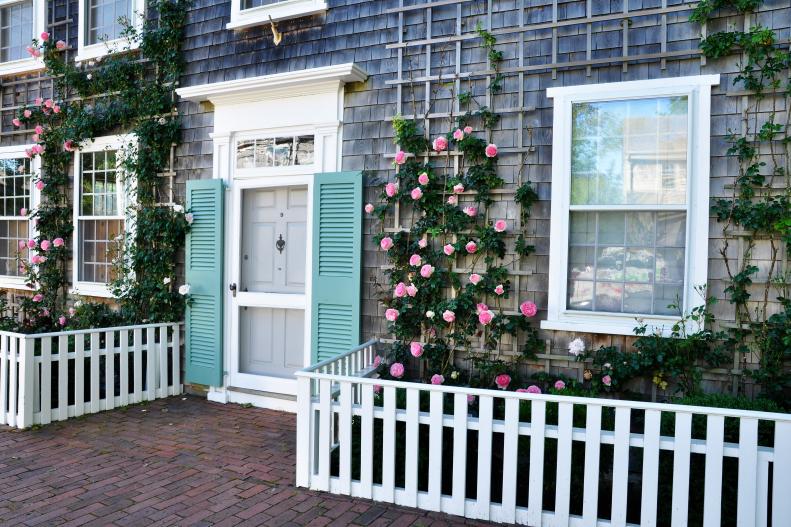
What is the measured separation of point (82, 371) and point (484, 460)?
3.77 metres

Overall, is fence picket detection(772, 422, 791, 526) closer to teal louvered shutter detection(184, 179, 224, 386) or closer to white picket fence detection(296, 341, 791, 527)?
white picket fence detection(296, 341, 791, 527)

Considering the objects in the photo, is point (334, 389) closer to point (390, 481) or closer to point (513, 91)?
point (390, 481)

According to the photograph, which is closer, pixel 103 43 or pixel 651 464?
pixel 651 464

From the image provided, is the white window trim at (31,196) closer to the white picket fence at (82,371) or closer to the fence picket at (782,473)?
the white picket fence at (82,371)

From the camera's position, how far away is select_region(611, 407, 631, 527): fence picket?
9.76 ft

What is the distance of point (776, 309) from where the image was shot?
3.75 m

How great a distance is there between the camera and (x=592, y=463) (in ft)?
9.91

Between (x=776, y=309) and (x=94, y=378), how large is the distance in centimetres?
550

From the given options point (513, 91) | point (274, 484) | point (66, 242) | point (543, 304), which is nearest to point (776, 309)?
point (543, 304)

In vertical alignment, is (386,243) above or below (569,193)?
below

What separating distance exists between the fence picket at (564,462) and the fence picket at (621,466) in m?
0.24

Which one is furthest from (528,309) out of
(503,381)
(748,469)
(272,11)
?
(272,11)

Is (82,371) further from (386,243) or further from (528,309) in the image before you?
(528,309)

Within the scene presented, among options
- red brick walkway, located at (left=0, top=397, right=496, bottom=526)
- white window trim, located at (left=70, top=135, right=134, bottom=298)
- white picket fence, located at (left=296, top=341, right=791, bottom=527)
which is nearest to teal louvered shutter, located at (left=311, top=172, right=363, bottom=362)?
red brick walkway, located at (left=0, top=397, right=496, bottom=526)
